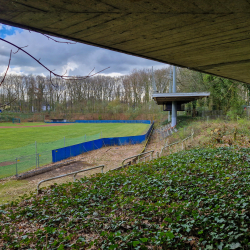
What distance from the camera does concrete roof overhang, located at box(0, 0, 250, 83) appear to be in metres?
2.29

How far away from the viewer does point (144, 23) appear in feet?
9.14

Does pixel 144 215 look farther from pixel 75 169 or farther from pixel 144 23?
pixel 75 169

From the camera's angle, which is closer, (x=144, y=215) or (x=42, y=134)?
(x=144, y=215)

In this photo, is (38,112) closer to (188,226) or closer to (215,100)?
(215,100)

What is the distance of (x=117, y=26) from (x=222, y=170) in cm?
555

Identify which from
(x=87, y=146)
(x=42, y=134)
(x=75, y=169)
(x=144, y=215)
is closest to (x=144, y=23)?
(x=144, y=215)

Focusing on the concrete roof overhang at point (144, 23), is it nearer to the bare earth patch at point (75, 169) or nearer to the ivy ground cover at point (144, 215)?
the ivy ground cover at point (144, 215)

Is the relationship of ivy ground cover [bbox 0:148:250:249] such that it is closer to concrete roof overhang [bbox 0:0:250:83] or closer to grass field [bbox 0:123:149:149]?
concrete roof overhang [bbox 0:0:250:83]

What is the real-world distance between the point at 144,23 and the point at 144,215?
3402 millimetres

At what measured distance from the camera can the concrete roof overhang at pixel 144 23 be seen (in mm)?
2291

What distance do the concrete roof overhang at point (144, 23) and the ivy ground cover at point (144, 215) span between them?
284cm

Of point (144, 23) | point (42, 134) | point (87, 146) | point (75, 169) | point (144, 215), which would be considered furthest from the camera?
point (42, 134)

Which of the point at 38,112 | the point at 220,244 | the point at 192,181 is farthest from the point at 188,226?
the point at 38,112

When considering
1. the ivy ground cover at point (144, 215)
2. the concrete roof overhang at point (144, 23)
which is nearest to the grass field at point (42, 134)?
the ivy ground cover at point (144, 215)
